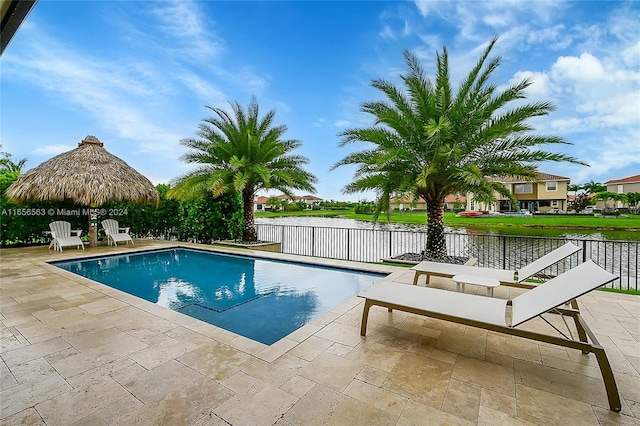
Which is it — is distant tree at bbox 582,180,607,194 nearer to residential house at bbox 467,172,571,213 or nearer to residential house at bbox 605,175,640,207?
residential house at bbox 605,175,640,207

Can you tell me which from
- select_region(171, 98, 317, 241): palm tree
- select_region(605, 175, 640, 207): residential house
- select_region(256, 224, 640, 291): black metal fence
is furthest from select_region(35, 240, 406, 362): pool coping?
select_region(605, 175, 640, 207): residential house

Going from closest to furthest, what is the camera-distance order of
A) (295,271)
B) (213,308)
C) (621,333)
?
(621,333) < (213,308) < (295,271)

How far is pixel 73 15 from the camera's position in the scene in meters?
7.05

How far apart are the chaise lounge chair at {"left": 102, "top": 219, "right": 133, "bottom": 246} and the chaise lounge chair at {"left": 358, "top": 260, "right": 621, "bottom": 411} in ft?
38.3

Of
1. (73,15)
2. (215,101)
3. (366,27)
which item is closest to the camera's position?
(73,15)

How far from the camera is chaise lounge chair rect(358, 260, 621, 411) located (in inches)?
102

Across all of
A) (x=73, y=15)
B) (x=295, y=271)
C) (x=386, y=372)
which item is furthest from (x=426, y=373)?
(x=73, y=15)

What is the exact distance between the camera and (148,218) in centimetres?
1418

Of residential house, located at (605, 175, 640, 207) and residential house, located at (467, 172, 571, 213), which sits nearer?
residential house, located at (467, 172, 571, 213)

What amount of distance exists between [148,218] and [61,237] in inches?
141

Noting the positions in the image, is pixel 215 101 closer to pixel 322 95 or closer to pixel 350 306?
pixel 322 95

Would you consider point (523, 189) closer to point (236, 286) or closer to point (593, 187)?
point (593, 187)

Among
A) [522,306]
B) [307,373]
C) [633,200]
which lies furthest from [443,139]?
[633,200]

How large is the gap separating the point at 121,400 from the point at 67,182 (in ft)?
37.4
